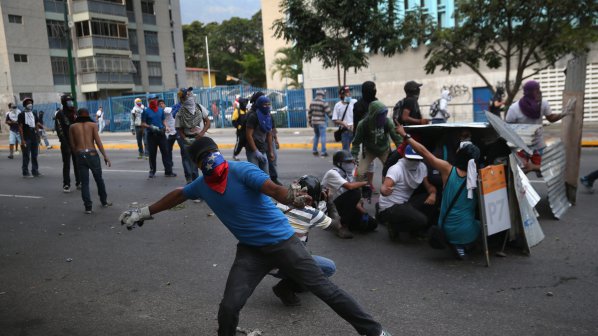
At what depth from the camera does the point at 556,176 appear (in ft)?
22.5

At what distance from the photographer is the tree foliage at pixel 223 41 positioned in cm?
7100

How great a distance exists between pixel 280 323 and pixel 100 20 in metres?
46.0

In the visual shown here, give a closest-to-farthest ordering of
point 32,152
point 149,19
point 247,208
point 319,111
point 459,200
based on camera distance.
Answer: point 247,208
point 459,200
point 32,152
point 319,111
point 149,19

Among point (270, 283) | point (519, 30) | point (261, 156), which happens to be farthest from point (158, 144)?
point (519, 30)

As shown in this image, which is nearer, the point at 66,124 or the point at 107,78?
the point at 66,124

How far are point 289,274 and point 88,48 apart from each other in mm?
45605

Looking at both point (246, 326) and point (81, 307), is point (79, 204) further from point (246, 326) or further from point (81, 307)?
point (246, 326)

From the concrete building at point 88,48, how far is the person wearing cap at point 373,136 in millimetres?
37393

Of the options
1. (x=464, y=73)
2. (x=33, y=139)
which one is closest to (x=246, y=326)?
(x=33, y=139)

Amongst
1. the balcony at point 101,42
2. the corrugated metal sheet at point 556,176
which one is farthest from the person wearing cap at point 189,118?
the balcony at point 101,42

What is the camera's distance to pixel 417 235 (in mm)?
6246

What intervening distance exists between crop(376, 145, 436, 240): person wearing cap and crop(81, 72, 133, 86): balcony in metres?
42.9

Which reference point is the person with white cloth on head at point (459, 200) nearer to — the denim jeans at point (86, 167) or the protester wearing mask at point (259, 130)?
the protester wearing mask at point (259, 130)

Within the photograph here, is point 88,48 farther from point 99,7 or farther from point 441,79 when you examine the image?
point 441,79
